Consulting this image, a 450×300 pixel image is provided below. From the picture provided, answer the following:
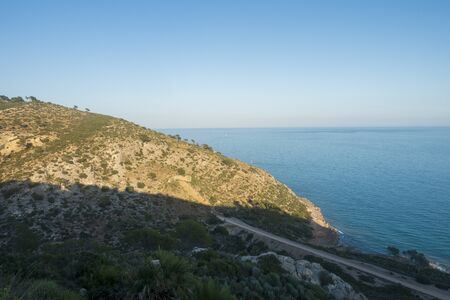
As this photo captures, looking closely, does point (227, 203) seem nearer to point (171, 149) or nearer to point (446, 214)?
point (171, 149)

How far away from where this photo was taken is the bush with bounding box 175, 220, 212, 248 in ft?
133

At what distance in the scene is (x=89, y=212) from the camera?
4462 centimetres

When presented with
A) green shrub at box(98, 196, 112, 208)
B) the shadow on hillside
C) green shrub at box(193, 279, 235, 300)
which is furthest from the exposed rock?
green shrub at box(98, 196, 112, 208)

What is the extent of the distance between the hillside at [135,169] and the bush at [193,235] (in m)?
5.34

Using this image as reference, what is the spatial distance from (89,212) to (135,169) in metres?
16.2

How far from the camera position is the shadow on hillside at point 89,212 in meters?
39.7

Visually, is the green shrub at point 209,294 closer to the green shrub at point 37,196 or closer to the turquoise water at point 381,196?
the green shrub at point 37,196

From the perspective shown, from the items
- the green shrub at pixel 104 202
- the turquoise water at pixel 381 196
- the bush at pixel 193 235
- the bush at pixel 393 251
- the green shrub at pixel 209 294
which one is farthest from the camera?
the turquoise water at pixel 381 196

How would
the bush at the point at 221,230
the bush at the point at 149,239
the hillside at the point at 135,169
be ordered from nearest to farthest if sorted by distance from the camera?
1. the bush at the point at 149,239
2. the bush at the point at 221,230
3. the hillside at the point at 135,169

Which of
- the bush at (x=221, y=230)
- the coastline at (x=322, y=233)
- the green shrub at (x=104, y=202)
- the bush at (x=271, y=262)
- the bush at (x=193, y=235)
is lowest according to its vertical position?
the coastline at (x=322, y=233)

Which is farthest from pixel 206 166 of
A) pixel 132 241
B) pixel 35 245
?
pixel 35 245

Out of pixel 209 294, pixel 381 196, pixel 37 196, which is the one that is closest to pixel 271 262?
pixel 209 294

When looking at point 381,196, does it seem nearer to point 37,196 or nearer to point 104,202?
point 104,202

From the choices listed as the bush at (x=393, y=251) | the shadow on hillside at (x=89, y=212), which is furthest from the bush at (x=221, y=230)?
the bush at (x=393, y=251)
